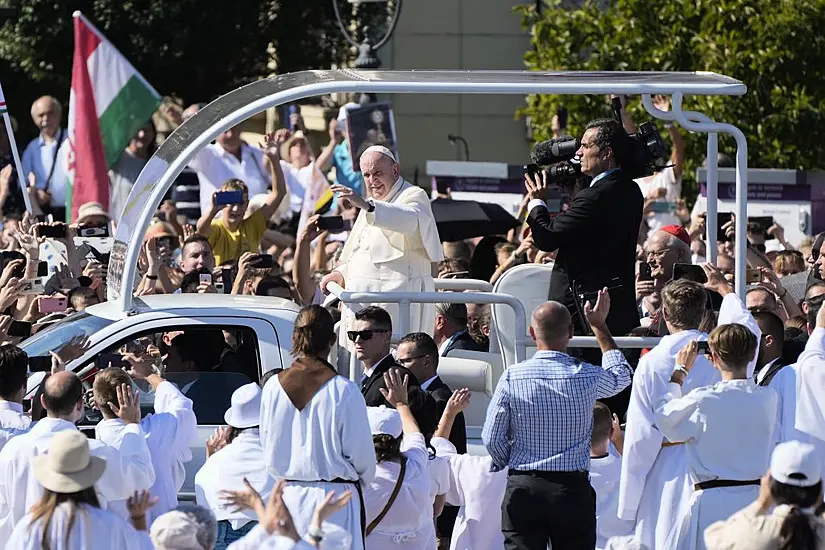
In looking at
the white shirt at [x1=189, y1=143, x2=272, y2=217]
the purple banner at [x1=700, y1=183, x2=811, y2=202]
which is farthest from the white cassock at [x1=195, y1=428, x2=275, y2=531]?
the purple banner at [x1=700, y1=183, x2=811, y2=202]

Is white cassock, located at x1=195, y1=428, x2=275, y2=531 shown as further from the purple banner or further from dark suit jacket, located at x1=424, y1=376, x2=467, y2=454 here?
the purple banner

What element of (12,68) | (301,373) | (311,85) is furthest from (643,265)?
(12,68)

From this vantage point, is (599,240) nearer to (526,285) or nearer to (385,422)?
(526,285)

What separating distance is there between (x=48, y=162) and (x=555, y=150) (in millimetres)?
7566

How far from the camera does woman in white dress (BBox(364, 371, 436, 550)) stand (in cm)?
763

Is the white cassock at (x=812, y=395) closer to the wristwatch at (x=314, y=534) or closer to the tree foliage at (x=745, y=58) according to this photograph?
the wristwatch at (x=314, y=534)

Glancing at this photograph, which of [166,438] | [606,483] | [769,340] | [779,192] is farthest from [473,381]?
[779,192]

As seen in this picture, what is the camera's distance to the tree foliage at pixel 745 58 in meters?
19.3

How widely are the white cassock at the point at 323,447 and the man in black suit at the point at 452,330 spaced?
2.48m

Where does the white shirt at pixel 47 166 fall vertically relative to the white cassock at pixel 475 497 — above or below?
above

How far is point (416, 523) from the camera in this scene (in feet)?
25.3

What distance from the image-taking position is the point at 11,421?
757 cm

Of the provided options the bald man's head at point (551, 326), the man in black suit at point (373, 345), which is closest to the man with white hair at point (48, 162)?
the man in black suit at point (373, 345)

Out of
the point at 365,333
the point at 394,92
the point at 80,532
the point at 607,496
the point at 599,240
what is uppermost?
the point at 394,92
